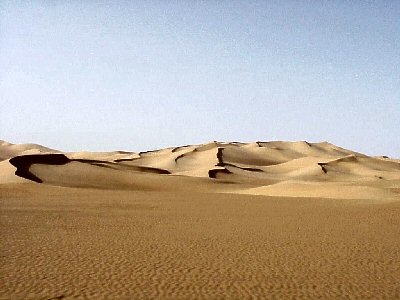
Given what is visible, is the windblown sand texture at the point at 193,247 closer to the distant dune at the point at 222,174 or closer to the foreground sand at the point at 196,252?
the foreground sand at the point at 196,252

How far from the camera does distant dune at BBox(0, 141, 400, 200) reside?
3781 centimetres

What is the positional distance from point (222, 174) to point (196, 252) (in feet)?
131

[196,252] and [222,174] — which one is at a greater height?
[222,174]

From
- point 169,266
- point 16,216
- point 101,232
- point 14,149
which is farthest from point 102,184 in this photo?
point 14,149

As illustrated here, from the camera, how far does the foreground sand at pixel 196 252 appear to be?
31.6ft

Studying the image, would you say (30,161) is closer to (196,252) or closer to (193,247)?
(193,247)

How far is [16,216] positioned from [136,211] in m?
5.33

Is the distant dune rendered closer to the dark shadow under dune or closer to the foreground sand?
the dark shadow under dune

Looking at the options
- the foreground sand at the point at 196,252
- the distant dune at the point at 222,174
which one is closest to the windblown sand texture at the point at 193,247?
the foreground sand at the point at 196,252

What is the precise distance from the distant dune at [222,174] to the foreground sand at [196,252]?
1432 centimetres

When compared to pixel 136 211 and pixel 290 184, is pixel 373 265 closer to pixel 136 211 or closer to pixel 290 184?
pixel 136 211

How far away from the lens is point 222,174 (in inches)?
2080

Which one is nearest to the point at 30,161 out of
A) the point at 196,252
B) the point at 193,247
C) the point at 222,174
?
the point at 222,174

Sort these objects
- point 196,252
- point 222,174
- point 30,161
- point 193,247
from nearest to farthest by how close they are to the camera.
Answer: point 196,252 < point 193,247 < point 30,161 < point 222,174
